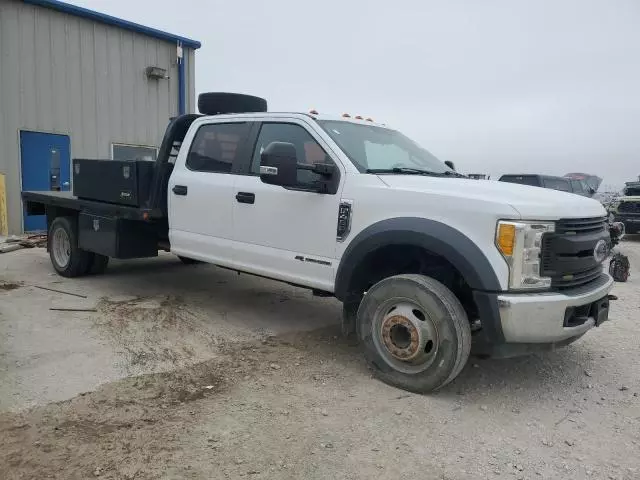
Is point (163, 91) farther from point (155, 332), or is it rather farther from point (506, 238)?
point (506, 238)

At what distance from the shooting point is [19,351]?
168 inches

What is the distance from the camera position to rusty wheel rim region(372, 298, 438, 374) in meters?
3.60

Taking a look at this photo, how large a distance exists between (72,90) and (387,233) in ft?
34.7

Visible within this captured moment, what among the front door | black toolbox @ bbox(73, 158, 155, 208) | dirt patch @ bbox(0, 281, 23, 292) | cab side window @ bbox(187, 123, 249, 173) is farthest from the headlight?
dirt patch @ bbox(0, 281, 23, 292)

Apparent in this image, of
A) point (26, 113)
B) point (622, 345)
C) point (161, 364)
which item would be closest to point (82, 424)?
point (161, 364)

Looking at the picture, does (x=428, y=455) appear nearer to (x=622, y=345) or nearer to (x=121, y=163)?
(x=622, y=345)

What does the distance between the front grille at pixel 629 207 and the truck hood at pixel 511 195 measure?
12692 mm

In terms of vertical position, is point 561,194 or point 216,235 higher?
point 561,194

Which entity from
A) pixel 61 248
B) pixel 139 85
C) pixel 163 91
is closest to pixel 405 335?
pixel 61 248

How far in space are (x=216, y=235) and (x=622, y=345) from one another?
387cm

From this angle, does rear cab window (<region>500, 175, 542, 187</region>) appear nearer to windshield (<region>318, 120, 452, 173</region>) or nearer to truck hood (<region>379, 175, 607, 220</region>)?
windshield (<region>318, 120, 452, 173</region>)

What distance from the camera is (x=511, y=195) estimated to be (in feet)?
11.5

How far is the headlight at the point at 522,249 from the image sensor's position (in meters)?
3.28

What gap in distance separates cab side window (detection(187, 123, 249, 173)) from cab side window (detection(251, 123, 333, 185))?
248 mm
